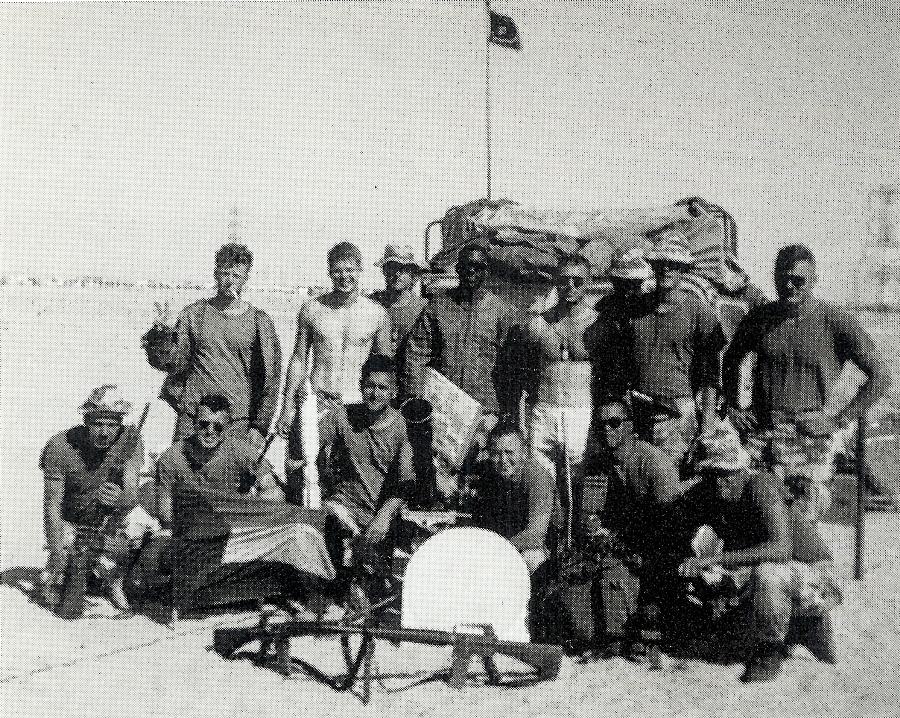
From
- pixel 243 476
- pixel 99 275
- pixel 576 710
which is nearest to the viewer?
pixel 576 710

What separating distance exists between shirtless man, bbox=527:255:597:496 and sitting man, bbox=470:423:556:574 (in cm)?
29

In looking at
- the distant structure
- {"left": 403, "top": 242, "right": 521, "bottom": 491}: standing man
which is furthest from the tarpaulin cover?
the distant structure

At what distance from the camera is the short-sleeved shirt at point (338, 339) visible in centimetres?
416

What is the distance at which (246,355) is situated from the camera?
4.04m

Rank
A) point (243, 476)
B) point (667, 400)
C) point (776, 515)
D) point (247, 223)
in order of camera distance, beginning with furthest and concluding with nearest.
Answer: point (247, 223) < point (243, 476) < point (667, 400) < point (776, 515)

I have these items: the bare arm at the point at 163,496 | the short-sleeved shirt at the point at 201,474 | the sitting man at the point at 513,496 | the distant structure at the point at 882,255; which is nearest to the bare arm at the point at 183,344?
the short-sleeved shirt at the point at 201,474

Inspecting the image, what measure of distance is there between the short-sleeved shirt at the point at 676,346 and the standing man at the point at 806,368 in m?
0.20

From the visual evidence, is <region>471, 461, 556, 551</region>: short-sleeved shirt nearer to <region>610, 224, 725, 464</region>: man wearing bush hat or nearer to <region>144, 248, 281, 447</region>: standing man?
<region>610, 224, 725, 464</region>: man wearing bush hat

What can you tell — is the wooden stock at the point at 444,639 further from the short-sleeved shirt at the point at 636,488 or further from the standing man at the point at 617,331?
the standing man at the point at 617,331

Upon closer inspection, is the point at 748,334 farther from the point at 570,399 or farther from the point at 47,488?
the point at 47,488

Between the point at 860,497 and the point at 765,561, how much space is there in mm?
1112

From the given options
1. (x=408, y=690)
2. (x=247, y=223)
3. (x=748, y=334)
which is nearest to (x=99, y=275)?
(x=247, y=223)

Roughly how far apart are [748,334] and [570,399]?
2.94 ft

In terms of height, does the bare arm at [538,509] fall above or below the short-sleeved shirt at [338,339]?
below
